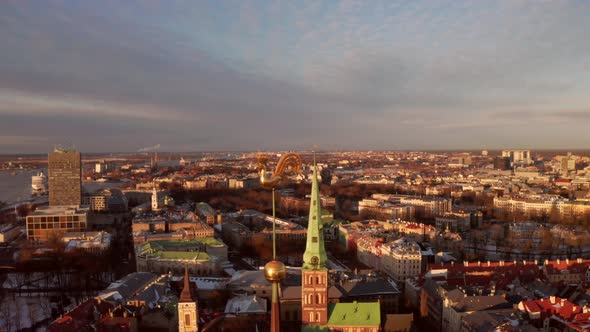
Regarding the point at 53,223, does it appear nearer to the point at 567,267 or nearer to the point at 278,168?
the point at 567,267

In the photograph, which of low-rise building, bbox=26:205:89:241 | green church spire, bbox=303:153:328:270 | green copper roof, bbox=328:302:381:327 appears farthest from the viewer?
low-rise building, bbox=26:205:89:241

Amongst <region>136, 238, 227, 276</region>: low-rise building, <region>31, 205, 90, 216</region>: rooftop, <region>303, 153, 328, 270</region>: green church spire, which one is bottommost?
<region>136, 238, 227, 276</region>: low-rise building

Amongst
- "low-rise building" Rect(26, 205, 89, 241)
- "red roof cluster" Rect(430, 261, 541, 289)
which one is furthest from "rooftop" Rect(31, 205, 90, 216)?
"red roof cluster" Rect(430, 261, 541, 289)

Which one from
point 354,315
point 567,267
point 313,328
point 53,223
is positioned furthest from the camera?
point 53,223

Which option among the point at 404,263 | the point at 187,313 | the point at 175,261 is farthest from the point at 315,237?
the point at 175,261

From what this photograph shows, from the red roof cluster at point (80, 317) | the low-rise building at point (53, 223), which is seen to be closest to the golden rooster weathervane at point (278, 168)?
the red roof cluster at point (80, 317)

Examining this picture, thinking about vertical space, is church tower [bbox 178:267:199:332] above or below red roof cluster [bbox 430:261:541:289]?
above

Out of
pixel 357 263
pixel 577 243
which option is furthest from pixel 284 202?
pixel 577 243

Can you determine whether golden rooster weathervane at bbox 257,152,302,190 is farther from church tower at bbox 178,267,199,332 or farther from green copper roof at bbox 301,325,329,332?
church tower at bbox 178,267,199,332
